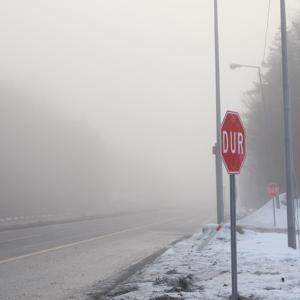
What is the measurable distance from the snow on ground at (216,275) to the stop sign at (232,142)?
1.92 metres

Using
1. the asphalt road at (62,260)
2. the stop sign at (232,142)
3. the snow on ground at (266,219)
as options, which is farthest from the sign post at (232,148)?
the snow on ground at (266,219)

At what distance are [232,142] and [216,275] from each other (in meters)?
4.04

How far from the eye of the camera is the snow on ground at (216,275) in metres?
9.34

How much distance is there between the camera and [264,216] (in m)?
37.1

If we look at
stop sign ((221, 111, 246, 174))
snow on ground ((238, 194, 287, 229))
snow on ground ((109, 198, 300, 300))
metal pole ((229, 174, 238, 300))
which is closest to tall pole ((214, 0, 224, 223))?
snow on ground ((238, 194, 287, 229))

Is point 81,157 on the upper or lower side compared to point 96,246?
upper

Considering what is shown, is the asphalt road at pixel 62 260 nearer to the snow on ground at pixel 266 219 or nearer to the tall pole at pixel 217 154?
the tall pole at pixel 217 154

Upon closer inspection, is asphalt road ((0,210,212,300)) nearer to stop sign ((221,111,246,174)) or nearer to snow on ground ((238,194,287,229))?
stop sign ((221,111,246,174))

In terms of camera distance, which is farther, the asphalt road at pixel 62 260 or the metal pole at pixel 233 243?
the asphalt road at pixel 62 260

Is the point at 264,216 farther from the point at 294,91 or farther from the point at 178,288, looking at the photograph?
the point at 178,288

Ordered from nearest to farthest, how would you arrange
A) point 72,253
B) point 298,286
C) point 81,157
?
1. point 298,286
2. point 72,253
3. point 81,157

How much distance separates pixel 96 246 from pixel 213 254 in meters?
5.80

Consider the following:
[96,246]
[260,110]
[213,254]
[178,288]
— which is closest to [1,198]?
[260,110]

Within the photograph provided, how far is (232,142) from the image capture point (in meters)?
8.49
